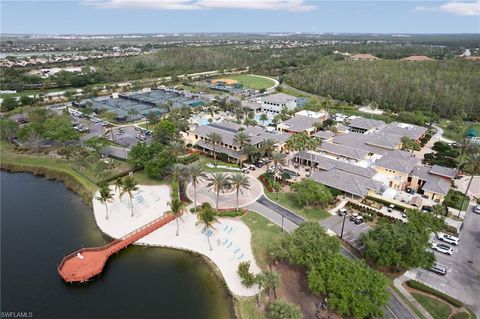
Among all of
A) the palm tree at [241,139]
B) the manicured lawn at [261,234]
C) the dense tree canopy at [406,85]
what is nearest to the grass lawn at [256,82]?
the dense tree canopy at [406,85]

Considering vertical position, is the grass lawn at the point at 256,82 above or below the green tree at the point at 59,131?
below

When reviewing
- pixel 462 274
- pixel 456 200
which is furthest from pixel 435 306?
pixel 456 200

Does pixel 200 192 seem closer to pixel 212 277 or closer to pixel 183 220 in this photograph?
pixel 183 220

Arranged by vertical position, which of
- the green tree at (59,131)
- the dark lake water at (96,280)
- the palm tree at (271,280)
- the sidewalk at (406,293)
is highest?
the green tree at (59,131)

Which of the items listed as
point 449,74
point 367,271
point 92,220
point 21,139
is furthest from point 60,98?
point 449,74

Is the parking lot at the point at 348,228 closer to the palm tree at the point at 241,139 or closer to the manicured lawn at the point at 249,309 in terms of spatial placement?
the manicured lawn at the point at 249,309

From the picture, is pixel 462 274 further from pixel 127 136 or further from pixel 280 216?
pixel 127 136

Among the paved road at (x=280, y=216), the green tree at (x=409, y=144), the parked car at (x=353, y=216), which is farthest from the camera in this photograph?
the green tree at (x=409, y=144)

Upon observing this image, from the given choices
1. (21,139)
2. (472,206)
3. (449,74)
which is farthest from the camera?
(449,74)
